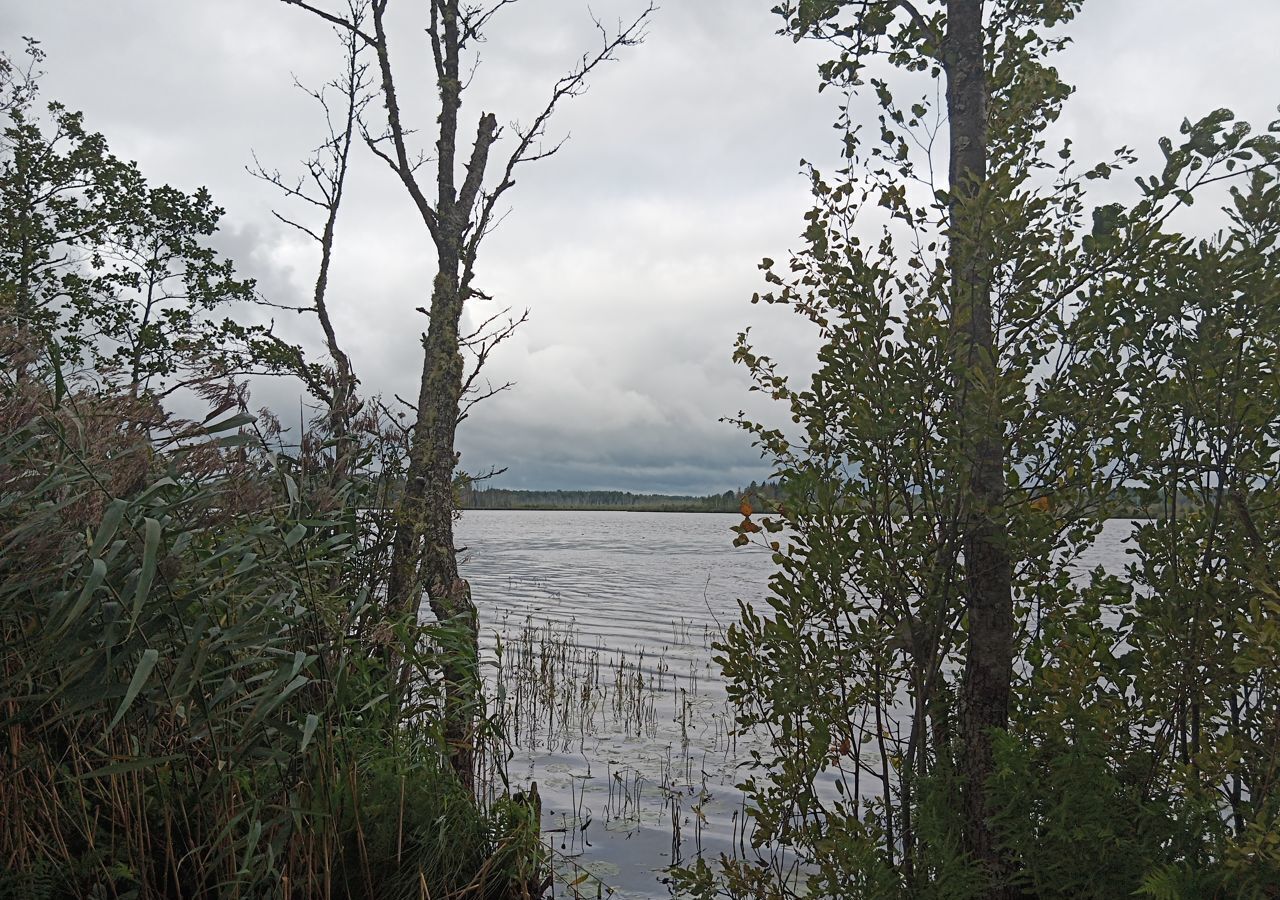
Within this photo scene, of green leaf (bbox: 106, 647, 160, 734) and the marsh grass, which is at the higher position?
green leaf (bbox: 106, 647, 160, 734)

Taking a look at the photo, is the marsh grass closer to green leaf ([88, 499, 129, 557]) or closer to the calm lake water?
the calm lake water

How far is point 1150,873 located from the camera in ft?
9.53

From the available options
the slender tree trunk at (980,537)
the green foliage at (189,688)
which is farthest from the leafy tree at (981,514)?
the green foliage at (189,688)

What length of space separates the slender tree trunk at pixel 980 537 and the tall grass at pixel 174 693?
2368mm

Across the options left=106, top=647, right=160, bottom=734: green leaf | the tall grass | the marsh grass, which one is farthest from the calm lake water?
left=106, top=647, right=160, bottom=734: green leaf

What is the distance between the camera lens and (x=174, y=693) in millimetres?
2984

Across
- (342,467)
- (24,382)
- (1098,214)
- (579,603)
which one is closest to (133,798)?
(24,382)

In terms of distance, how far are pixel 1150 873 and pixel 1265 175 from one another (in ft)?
8.18

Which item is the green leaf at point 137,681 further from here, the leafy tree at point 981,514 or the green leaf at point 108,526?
the leafy tree at point 981,514

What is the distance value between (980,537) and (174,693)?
3078 millimetres

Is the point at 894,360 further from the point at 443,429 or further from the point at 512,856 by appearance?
the point at 443,429

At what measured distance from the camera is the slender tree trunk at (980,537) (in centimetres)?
335

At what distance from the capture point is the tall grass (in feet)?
9.79

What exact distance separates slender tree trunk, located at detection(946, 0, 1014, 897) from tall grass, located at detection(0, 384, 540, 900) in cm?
237
